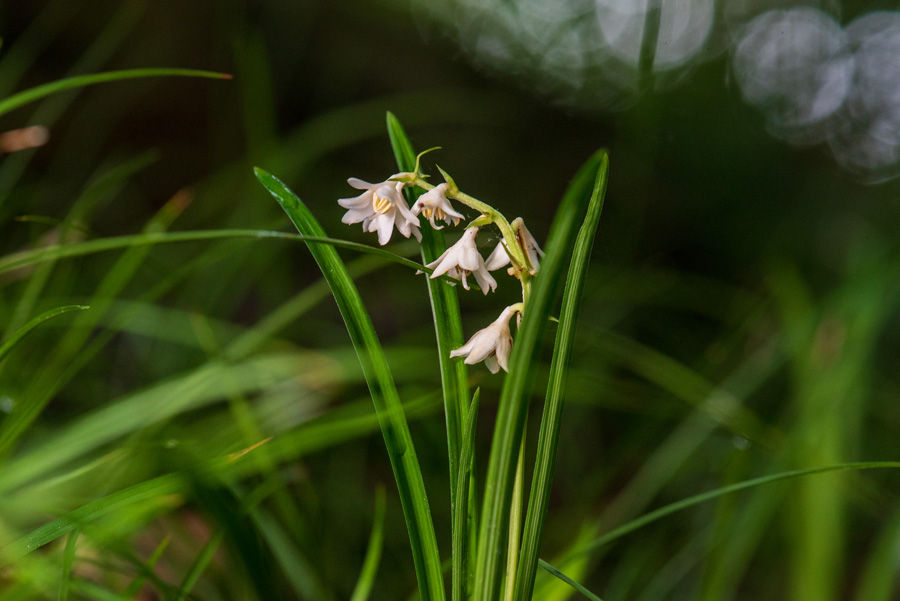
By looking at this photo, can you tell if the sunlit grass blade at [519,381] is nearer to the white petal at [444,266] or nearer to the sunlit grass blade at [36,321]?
the white petal at [444,266]

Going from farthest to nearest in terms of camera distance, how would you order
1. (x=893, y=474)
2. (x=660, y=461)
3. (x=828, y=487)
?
(x=893, y=474) < (x=660, y=461) < (x=828, y=487)

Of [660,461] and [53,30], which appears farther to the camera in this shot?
[53,30]

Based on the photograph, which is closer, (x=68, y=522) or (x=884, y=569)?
(x=68, y=522)

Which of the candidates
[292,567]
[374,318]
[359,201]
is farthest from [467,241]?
[374,318]

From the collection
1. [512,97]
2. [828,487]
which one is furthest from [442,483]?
[512,97]

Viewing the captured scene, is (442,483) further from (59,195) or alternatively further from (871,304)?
(59,195)

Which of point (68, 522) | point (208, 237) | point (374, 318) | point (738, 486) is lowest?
point (374, 318)

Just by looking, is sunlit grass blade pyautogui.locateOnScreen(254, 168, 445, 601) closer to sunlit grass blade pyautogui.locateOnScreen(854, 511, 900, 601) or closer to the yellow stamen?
the yellow stamen

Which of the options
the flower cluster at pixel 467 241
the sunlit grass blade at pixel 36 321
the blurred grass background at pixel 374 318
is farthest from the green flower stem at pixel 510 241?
the sunlit grass blade at pixel 36 321

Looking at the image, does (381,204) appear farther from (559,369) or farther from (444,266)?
(559,369)
